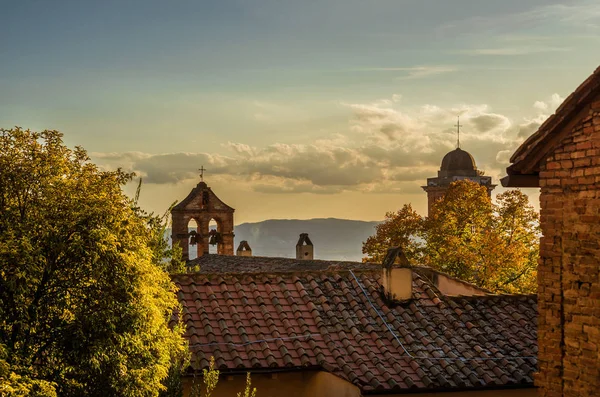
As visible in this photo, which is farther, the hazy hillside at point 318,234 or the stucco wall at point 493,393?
the hazy hillside at point 318,234

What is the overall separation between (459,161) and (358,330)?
5677 centimetres

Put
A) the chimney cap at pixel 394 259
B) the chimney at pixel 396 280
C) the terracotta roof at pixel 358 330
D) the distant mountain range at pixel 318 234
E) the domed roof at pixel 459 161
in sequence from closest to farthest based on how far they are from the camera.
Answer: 1. the terracotta roof at pixel 358 330
2. the chimney at pixel 396 280
3. the chimney cap at pixel 394 259
4. the domed roof at pixel 459 161
5. the distant mountain range at pixel 318 234

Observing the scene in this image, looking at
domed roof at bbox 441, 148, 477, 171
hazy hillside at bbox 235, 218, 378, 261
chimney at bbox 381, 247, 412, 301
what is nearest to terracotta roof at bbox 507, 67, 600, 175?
chimney at bbox 381, 247, 412, 301

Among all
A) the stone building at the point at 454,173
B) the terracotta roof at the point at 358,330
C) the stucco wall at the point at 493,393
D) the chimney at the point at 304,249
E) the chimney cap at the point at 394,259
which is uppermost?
the stone building at the point at 454,173

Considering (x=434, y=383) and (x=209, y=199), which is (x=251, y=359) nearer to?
(x=434, y=383)

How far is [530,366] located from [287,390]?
420 centimetres

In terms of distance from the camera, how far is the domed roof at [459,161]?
2778 inches

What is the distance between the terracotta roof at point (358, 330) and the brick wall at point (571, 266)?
458cm

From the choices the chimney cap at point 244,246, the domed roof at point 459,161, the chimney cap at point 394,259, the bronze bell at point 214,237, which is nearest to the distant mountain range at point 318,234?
the domed roof at point 459,161

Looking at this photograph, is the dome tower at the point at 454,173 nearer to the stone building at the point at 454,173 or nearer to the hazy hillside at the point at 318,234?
the stone building at the point at 454,173

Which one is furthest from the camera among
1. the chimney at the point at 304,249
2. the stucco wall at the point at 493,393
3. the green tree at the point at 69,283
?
the chimney at the point at 304,249

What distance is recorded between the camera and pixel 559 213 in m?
9.56

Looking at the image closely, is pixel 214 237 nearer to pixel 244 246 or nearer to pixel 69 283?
pixel 244 246

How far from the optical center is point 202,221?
39500 millimetres
